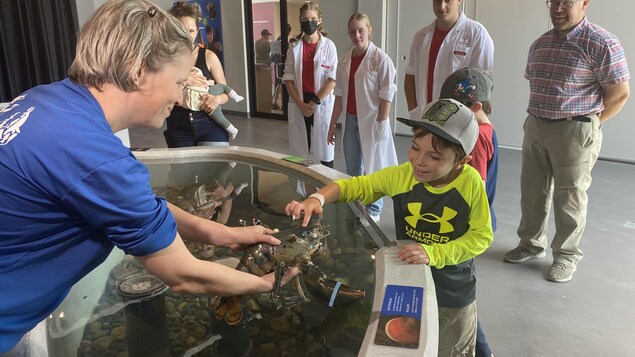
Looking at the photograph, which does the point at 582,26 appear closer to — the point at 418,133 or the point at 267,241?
→ the point at 418,133

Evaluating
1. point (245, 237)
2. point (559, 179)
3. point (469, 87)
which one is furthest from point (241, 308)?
point (559, 179)

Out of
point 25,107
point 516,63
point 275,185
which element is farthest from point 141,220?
point 516,63

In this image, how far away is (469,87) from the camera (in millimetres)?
→ 1811

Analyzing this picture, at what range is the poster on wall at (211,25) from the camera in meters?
7.95

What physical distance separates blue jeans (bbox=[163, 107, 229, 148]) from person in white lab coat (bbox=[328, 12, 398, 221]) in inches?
39.7

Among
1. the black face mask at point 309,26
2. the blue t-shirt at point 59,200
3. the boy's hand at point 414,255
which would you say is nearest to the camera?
the blue t-shirt at point 59,200

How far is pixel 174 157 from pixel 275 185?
60 centimetres

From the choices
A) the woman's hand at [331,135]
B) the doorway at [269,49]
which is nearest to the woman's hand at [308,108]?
the woman's hand at [331,135]

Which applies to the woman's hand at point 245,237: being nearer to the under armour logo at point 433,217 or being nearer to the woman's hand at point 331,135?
the under armour logo at point 433,217

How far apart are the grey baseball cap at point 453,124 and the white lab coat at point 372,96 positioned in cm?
183

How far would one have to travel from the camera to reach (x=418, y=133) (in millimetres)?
1390

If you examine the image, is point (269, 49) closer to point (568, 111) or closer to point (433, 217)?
point (568, 111)

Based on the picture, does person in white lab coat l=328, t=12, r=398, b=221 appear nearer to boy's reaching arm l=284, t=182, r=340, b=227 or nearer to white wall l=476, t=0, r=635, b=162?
boy's reaching arm l=284, t=182, r=340, b=227

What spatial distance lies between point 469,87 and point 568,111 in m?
0.99
